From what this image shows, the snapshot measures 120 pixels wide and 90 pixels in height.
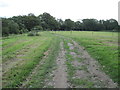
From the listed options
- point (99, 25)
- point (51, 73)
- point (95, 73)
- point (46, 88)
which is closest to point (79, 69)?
point (95, 73)

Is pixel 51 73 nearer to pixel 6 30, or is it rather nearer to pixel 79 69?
pixel 79 69

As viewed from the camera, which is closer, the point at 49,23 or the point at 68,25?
the point at 49,23

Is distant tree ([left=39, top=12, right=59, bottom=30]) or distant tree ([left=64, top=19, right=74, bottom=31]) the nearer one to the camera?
distant tree ([left=39, top=12, right=59, bottom=30])

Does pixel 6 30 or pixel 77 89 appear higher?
pixel 6 30

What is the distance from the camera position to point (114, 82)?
5.33 m

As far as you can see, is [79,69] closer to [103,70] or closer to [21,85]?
[103,70]

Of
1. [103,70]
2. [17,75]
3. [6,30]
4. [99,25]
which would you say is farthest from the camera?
[99,25]

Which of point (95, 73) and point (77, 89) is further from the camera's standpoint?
point (95, 73)

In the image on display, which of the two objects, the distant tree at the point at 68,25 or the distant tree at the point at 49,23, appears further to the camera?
the distant tree at the point at 68,25

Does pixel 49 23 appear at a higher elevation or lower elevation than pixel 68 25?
higher

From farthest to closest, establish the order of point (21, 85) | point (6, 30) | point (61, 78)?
point (6, 30) → point (61, 78) → point (21, 85)

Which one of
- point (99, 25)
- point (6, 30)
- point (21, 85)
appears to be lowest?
point (21, 85)

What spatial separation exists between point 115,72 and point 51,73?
2.99 meters

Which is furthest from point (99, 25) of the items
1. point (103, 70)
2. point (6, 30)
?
point (103, 70)
